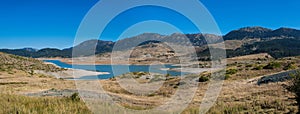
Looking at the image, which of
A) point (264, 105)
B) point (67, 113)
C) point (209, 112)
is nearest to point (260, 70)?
point (264, 105)

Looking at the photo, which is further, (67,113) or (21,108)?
(21,108)

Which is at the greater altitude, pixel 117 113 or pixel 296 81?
pixel 296 81

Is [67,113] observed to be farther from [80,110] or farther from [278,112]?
[278,112]

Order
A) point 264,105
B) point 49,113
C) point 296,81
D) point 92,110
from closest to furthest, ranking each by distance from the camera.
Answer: point 49,113 < point 92,110 < point 296,81 < point 264,105

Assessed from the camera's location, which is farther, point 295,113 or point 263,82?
point 263,82

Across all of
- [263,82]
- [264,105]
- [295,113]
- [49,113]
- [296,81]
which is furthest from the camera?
[263,82]

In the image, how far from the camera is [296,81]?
427 inches

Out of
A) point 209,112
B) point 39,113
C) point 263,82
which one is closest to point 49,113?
point 39,113

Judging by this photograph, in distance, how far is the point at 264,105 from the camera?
11.7m

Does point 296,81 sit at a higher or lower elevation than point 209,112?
higher

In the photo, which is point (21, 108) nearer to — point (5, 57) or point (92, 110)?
point (92, 110)

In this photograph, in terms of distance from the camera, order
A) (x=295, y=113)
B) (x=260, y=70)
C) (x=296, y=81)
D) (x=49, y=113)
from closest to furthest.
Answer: (x=49, y=113), (x=295, y=113), (x=296, y=81), (x=260, y=70)

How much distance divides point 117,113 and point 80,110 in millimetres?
1162

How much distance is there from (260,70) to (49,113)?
114 ft
